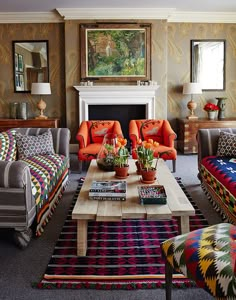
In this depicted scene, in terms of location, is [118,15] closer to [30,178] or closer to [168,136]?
[168,136]

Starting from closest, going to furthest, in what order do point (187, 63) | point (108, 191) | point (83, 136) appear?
point (108, 191) < point (83, 136) < point (187, 63)

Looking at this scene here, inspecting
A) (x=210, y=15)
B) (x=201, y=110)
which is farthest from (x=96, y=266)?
(x=210, y=15)

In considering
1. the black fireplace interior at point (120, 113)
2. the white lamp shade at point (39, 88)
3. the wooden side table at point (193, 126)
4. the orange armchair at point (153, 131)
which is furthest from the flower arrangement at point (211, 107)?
the white lamp shade at point (39, 88)

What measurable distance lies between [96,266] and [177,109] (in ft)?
15.9

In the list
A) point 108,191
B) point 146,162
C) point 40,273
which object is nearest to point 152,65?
point 146,162

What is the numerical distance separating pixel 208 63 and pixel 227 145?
10.3 ft

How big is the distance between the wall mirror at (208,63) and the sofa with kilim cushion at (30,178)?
3.34 meters

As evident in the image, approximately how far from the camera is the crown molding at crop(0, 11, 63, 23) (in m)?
6.52

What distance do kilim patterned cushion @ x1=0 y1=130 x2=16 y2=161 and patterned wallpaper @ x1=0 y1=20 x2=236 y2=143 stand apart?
264 cm

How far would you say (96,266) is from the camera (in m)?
2.62

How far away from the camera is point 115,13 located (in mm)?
6383

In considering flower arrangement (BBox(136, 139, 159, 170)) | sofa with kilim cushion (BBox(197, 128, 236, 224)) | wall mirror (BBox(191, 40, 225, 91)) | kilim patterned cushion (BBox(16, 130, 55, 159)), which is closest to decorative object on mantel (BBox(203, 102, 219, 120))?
wall mirror (BBox(191, 40, 225, 91))

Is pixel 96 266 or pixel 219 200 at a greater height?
pixel 219 200

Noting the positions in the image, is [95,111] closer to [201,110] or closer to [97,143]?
[97,143]
